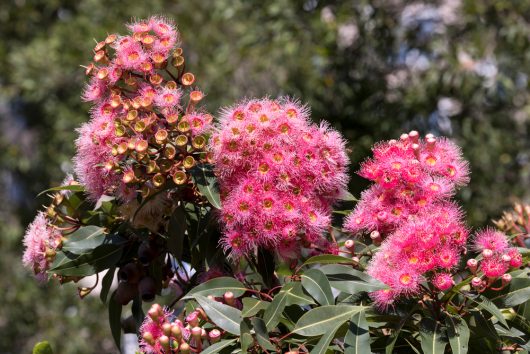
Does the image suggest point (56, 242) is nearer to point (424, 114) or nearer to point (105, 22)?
point (424, 114)

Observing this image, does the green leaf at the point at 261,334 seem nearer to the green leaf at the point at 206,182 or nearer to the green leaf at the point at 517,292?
the green leaf at the point at 206,182

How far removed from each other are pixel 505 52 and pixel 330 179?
3.32m

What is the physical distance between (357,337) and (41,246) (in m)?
0.68

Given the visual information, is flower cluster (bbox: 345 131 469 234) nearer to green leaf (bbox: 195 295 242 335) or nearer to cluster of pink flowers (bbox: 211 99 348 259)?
cluster of pink flowers (bbox: 211 99 348 259)

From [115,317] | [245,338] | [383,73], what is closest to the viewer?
[245,338]

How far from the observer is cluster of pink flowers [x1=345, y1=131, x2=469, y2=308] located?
1.44 meters

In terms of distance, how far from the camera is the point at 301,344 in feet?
4.81

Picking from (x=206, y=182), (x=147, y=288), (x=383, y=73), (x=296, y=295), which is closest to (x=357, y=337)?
(x=296, y=295)

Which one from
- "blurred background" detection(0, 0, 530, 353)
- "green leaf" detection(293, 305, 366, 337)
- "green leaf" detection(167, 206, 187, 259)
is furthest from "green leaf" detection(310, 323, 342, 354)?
"blurred background" detection(0, 0, 530, 353)

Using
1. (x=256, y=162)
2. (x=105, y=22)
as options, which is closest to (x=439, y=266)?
(x=256, y=162)

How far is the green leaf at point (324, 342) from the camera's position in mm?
1378

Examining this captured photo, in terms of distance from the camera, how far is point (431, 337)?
1.43m

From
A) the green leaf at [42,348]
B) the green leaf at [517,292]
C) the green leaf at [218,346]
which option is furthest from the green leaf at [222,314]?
the green leaf at [517,292]

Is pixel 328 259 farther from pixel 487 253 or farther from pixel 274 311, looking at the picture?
pixel 487 253
